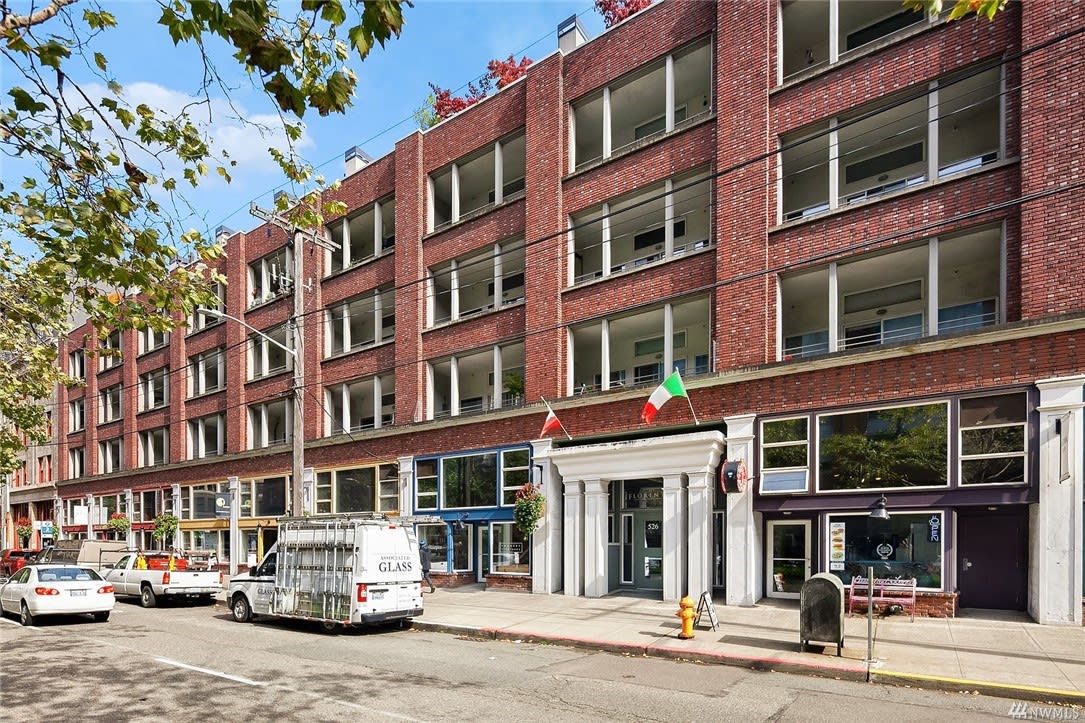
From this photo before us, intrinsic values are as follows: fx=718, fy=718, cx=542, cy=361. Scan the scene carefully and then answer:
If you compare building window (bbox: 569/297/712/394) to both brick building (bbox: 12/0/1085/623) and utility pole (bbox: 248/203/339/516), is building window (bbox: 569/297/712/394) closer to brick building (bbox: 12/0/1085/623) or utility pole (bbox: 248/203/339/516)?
brick building (bbox: 12/0/1085/623)

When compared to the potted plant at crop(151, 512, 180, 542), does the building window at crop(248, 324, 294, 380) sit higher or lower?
higher

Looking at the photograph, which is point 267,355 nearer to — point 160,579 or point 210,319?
point 210,319

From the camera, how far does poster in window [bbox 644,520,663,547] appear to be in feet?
64.7

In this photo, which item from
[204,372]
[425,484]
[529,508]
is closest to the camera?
[529,508]

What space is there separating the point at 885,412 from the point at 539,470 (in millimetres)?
9612

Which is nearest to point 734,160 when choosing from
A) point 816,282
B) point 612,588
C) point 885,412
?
point 816,282

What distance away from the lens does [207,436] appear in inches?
1516

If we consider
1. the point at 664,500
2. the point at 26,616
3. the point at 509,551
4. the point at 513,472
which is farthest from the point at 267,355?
the point at 664,500

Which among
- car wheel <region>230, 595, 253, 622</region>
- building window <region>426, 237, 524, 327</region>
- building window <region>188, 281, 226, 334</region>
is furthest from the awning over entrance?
building window <region>188, 281, 226, 334</region>

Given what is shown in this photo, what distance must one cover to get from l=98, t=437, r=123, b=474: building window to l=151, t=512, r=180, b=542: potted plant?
34.6 ft

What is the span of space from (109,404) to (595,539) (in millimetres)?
39458

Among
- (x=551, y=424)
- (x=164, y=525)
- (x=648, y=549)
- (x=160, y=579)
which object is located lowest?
(x=164, y=525)

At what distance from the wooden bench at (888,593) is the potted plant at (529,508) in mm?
8461

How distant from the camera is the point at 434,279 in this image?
2595 centimetres
